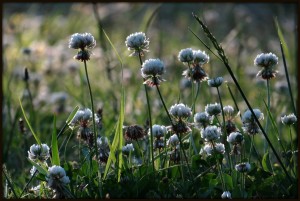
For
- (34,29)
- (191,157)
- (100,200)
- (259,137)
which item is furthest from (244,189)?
(34,29)

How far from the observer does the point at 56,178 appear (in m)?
2.32

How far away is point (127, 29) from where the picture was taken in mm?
8453

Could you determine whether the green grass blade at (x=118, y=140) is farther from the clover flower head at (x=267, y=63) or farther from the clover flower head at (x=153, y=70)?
the clover flower head at (x=267, y=63)

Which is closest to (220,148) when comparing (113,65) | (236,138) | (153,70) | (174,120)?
(236,138)

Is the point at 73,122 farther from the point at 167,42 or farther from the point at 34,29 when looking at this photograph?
the point at 34,29

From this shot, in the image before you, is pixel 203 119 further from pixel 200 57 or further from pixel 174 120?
pixel 200 57

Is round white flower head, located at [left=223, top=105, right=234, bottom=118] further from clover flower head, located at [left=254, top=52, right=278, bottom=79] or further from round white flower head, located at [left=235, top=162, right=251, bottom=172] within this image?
round white flower head, located at [left=235, top=162, right=251, bottom=172]

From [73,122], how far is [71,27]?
5.14m

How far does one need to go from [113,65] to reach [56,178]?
2.80 metres

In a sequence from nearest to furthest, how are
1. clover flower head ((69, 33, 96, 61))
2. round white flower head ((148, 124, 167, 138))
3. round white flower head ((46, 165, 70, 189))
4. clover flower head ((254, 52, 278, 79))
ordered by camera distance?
round white flower head ((46, 165, 70, 189)) < clover flower head ((69, 33, 96, 61)) < clover flower head ((254, 52, 278, 79)) < round white flower head ((148, 124, 167, 138))

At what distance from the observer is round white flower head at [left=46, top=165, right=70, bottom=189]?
2312 mm

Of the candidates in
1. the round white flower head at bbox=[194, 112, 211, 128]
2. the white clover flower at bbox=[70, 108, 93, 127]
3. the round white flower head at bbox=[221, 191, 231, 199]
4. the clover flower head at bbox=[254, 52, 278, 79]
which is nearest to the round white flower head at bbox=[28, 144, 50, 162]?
the white clover flower at bbox=[70, 108, 93, 127]

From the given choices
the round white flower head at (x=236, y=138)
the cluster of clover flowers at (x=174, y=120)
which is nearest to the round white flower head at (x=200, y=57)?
the cluster of clover flowers at (x=174, y=120)

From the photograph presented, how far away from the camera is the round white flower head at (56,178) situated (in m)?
2.31
